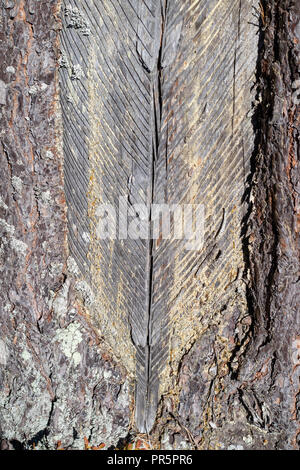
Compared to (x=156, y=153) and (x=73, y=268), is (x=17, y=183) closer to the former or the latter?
(x=73, y=268)

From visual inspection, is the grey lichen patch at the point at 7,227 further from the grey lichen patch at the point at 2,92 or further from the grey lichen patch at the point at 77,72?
the grey lichen patch at the point at 77,72

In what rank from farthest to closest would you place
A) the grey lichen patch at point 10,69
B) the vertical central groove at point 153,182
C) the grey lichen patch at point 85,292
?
the grey lichen patch at point 85,292 < the grey lichen patch at point 10,69 < the vertical central groove at point 153,182

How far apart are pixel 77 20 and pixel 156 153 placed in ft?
1.50

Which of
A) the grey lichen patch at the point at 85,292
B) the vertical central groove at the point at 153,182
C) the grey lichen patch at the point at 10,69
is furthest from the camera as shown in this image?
the grey lichen patch at the point at 85,292

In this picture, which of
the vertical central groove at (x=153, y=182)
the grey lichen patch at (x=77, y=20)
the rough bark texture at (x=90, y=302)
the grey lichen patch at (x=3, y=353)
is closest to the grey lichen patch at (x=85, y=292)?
the rough bark texture at (x=90, y=302)

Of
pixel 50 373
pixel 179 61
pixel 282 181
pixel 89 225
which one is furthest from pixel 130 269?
pixel 179 61

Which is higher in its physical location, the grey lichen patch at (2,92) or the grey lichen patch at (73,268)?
the grey lichen patch at (2,92)

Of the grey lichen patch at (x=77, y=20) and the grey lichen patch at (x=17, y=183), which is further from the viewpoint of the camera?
the grey lichen patch at (x=17, y=183)

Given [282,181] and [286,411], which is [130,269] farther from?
[286,411]

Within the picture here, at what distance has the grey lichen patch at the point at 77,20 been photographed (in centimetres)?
128

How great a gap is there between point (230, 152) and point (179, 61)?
307mm

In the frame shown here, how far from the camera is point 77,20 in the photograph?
4.21 ft

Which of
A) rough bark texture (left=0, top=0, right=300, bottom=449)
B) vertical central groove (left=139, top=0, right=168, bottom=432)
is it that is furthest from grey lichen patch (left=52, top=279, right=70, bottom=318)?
vertical central groove (left=139, top=0, right=168, bottom=432)

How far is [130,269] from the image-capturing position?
1.42m
